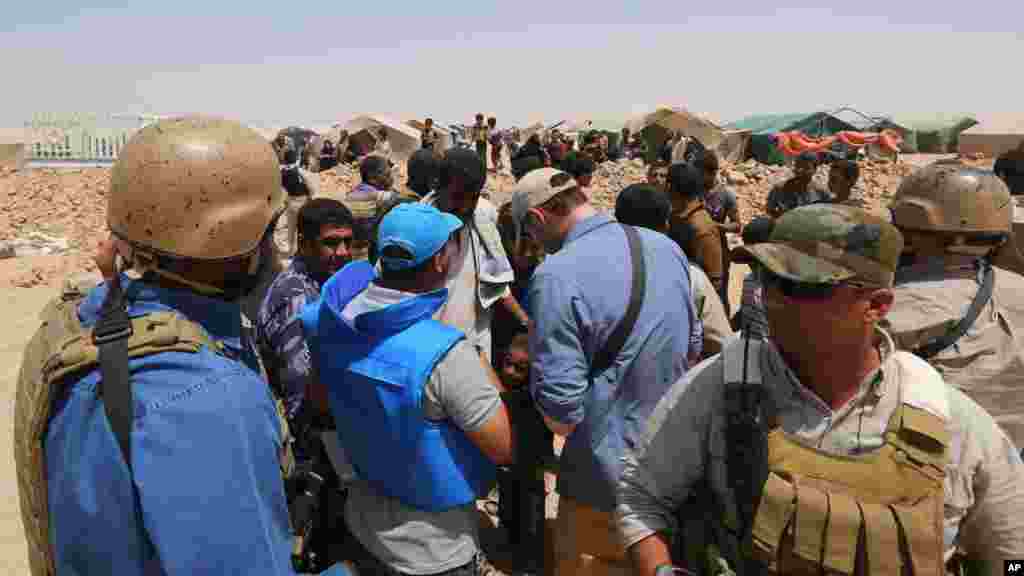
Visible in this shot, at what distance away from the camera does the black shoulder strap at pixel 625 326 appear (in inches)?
94.8

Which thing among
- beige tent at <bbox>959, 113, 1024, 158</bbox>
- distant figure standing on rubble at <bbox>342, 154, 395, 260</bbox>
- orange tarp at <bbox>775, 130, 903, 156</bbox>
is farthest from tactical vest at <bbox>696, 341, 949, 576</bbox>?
orange tarp at <bbox>775, 130, 903, 156</bbox>

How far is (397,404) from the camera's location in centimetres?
196

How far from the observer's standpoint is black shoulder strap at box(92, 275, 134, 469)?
44.3 inches

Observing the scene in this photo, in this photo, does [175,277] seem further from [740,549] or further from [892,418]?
[892,418]

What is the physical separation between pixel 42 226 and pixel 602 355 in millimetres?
16061

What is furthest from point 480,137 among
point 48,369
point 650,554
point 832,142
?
point 48,369

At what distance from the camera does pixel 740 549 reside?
1.54 m

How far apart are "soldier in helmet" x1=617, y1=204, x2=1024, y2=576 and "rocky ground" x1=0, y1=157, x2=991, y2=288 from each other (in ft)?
23.4

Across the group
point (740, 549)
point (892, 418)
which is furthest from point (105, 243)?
point (892, 418)

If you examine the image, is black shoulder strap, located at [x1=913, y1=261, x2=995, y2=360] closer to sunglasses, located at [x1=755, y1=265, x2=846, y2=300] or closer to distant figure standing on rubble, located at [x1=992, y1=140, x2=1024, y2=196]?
sunglasses, located at [x1=755, y1=265, x2=846, y2=300]

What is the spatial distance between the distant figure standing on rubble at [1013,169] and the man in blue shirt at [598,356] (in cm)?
320

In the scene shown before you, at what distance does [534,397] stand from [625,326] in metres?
0.39

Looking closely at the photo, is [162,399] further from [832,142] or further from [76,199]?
[832,142]

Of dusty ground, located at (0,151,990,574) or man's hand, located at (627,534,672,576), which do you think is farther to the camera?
dusty ground, located at (0,151,990,574)
